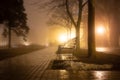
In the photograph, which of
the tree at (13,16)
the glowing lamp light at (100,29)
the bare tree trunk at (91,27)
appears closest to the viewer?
the bare tree trunk at (91,27)

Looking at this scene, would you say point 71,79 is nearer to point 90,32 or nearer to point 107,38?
point 90,32

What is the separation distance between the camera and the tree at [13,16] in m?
54.7

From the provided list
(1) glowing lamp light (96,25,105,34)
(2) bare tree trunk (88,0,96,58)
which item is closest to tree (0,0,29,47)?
(1) glowing lamp light (96,25,105,34)

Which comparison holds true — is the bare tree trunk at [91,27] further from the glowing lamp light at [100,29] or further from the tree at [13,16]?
the glowing lamp light at [100,29]

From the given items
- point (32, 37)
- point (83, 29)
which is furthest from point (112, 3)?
point (32, 37)

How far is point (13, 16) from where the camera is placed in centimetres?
6394

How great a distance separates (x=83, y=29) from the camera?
74.2 m

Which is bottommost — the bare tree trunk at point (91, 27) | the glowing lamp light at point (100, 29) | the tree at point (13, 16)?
the bare tree trunk at point (91, 27)

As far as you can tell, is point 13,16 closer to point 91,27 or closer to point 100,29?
point 100,29

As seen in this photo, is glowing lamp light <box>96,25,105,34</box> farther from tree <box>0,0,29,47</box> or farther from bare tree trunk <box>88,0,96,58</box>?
bare tree trunk <box>88,0,96,58</box>

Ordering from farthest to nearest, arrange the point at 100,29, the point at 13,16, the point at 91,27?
1. the point at 100,29
2. the point at 13,16
3. the point at 91,27

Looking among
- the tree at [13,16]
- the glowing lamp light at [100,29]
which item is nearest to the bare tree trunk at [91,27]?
the tree at [13,16]

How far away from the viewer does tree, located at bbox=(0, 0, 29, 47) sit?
179 feet

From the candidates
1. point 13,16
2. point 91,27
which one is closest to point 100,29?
point 13,16
